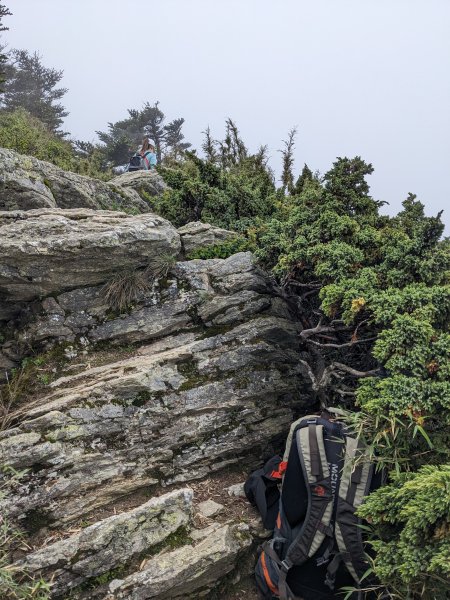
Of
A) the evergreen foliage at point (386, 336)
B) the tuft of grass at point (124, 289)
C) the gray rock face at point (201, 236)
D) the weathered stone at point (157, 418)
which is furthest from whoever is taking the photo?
the gray rock face at point (201, 236)

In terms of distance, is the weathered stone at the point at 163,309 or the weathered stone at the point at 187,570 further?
the weathered stone at the point at 163,309

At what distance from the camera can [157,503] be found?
188 inches

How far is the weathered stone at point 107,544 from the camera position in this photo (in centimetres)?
414

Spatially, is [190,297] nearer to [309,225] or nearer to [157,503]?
[309,225]

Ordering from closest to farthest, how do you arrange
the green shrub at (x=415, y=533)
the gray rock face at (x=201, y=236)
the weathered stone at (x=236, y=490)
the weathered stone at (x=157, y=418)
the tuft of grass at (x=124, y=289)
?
the green shrub at (x=415, y=533)
the weathered stone at (x=157, y=418)
the weathered stone at (x=236, y=490)
the tuft of grass at (x=124, y=289)
the gray rock face at (x=201, y=236)

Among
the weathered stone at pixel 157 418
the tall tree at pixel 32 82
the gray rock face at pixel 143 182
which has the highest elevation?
the tall tree at pixel 32 82

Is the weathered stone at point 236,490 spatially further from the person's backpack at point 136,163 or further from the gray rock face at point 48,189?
the person's backpack at point 136,163

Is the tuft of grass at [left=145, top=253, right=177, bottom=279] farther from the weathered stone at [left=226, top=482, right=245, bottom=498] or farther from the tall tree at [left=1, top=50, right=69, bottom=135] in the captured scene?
the tall tree at [left=1, top=50, right=69, bottom=135]

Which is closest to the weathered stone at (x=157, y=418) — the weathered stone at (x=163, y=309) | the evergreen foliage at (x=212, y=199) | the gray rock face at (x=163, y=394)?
the gray rock face at (x=163, y=394)

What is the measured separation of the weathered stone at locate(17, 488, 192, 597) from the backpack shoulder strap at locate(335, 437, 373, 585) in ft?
6.16

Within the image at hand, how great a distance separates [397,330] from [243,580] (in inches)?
144

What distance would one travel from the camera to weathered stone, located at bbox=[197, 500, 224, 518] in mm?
5014

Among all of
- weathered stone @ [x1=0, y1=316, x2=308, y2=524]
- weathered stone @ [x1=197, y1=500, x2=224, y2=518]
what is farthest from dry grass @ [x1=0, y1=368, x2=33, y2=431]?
weathered stone @ [x1=197, y1=500, x2=224, y2=518]

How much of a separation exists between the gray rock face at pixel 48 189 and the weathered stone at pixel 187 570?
271 inches
